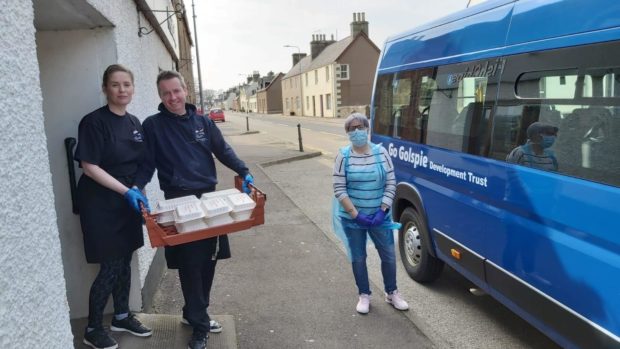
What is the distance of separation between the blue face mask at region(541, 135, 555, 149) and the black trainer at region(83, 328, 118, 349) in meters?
2.92

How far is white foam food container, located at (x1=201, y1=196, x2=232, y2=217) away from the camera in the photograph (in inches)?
104

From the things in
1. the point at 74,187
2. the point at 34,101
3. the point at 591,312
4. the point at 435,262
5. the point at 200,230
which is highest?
the point at 34,101

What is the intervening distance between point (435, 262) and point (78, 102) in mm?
3340

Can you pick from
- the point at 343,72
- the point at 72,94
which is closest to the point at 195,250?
the point at 72,94

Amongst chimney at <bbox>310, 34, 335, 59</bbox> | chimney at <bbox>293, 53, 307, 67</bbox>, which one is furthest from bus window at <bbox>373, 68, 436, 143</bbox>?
chimney at <bbox>293, 53, 307, 67</bbox>

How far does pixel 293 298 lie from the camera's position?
4344 millimetres

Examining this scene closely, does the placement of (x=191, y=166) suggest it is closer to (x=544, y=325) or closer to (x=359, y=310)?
(x=359, y=310)

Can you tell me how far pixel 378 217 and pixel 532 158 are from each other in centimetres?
129

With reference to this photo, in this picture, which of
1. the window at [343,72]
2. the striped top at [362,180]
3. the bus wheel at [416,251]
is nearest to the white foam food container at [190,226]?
the striped top at [362,180]

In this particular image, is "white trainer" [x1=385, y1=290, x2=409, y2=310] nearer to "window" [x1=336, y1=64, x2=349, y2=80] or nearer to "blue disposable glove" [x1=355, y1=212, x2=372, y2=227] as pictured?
"blue disposable glove" [x1=355, y1=212, x2=372, y2=227]

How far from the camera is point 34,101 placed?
1.63 meters

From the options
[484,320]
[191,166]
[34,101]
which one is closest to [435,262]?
[484,320]

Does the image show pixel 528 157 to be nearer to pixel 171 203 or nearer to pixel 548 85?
pixel 548 85

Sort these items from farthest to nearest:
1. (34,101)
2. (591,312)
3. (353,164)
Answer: (353,164), (591,312), (34,101)
